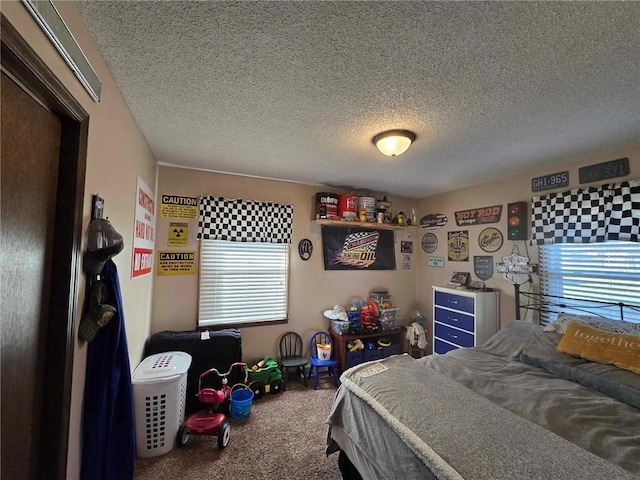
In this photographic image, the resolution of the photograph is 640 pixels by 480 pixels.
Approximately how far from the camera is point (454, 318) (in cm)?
314

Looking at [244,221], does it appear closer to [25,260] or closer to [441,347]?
[25,260]

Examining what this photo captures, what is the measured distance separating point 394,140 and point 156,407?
2.68 m

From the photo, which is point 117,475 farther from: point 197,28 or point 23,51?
point 197,28

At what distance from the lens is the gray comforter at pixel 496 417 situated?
101 centimetres

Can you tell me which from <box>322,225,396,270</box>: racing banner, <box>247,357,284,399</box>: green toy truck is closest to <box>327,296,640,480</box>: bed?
<box>247,357,284,399</box>: green toy truck

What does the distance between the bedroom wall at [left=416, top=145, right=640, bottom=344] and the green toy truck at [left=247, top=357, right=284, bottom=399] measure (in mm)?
2411

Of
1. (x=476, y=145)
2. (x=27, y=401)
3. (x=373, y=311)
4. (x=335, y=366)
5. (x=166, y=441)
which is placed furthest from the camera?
(x=373, y=311)

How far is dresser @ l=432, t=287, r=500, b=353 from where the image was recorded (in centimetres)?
289

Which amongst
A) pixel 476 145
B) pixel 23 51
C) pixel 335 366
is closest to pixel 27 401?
pixel 23 51

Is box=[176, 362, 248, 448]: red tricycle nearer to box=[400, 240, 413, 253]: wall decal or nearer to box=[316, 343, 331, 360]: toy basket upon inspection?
box=[316, 343, 331, 360]: toy basket

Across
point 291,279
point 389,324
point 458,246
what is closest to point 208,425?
point 291,279

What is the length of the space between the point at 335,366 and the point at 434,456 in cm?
233

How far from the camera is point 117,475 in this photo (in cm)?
141

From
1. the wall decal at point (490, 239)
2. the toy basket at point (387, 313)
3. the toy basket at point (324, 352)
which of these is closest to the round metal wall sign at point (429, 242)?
the wall decal at point (490, 239)
